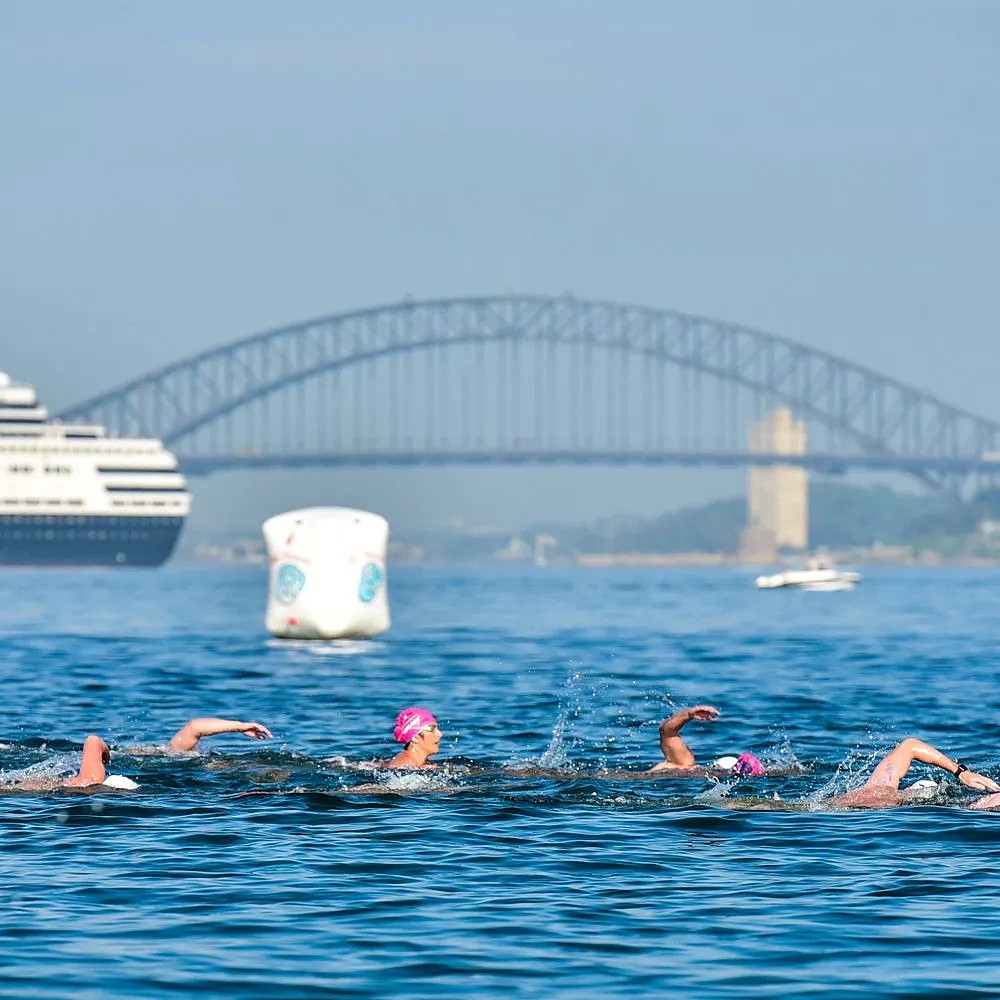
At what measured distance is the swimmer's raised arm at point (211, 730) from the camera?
1720cm

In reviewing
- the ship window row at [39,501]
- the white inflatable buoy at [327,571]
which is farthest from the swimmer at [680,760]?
the ship window row at [39,501]

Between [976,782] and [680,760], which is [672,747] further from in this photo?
[976,782]

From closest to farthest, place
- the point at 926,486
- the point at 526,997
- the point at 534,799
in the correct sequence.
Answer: the point at 526,997 → the point at 534,799 → the point at 926,486

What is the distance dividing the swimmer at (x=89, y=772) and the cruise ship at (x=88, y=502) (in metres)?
134

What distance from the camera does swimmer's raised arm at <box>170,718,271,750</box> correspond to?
56.4ft

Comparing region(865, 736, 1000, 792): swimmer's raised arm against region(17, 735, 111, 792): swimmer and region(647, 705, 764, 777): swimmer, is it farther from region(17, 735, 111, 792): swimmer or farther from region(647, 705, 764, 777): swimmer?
region(17, 735, 111, 792): swimmer

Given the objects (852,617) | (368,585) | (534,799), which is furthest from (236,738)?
(852,617)

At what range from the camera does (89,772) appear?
17125 mm

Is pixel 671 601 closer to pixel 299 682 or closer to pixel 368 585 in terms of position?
pixel 368 585

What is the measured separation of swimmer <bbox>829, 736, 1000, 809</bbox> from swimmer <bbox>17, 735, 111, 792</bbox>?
6.06 metres

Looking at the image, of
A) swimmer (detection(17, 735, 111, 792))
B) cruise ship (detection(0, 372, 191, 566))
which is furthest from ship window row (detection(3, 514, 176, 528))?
swimmer (detection(17, 735, 111, 792))

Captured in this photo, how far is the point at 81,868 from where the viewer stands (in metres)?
13.6

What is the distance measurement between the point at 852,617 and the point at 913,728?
149ft

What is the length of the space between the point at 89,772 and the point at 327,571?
23079 mm
